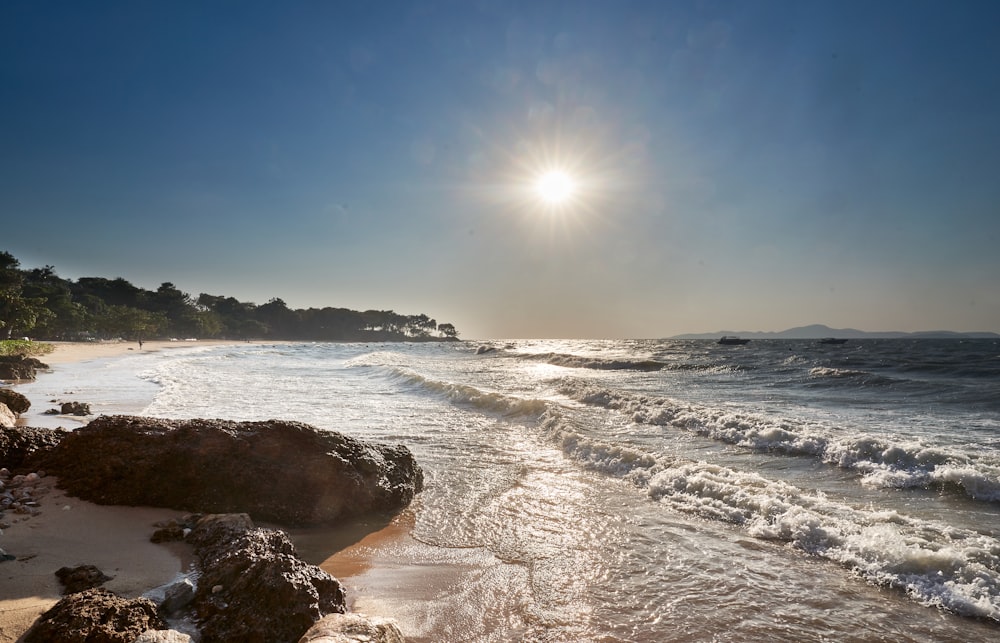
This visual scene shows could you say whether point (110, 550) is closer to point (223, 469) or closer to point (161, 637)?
point (223, 469)

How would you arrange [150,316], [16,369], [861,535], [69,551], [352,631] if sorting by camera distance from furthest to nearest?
[150,316], [16,369], [861,535], [69,551], [352,631]

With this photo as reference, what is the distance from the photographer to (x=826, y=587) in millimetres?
4410

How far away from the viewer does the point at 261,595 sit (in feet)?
10.5

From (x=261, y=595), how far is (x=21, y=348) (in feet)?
127

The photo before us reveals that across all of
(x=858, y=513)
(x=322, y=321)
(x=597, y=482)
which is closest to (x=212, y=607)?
(x=597, y=482)

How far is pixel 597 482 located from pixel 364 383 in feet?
57.1

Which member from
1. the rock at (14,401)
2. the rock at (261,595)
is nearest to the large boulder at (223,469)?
the rock at (261,595)

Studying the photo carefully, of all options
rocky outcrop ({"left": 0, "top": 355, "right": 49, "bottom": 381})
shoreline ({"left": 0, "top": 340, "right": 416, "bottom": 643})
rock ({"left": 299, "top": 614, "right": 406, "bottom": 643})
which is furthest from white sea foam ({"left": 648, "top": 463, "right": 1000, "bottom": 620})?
rocky outcrop ({"left": 0, "top": 355, "right": 49, "bottom": 381})

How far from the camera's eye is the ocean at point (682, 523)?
391 centimetres

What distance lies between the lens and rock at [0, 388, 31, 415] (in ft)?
32.2

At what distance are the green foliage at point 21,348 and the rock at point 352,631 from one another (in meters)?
33.2

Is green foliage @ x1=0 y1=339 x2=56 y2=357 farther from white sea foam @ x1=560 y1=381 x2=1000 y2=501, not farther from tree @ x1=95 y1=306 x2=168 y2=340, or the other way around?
tree @ x1=95 y1=306 x2=168 y2=340

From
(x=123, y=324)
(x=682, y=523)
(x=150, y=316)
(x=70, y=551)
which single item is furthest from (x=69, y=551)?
(x=150, y=316)

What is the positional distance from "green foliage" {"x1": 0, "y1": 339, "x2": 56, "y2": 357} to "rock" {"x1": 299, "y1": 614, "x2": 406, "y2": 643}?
33.2 meters
